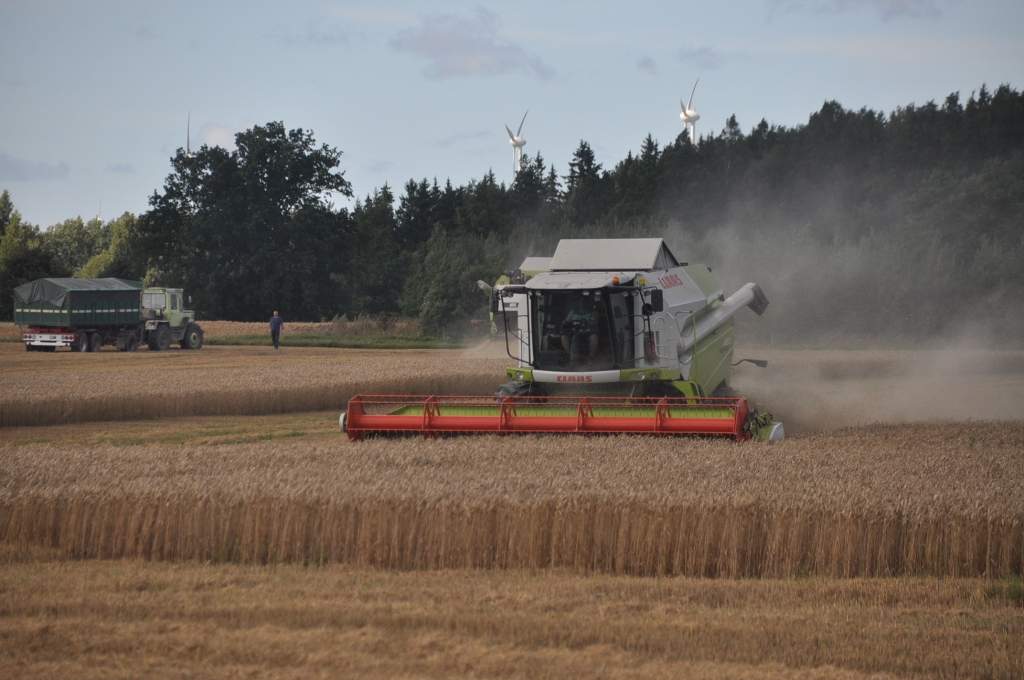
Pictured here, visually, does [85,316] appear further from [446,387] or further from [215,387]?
[446,387]

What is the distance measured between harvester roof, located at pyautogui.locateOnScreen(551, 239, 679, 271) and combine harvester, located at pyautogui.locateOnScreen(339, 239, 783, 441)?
2 cm

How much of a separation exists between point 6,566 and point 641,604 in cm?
519

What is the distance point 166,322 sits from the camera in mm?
43625

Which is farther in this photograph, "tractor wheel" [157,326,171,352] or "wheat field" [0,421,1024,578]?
"tractor wheel" [157,326,171,352]

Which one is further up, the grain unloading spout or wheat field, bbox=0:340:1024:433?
the grain unloading spout

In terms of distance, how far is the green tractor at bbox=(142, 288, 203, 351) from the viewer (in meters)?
43.2

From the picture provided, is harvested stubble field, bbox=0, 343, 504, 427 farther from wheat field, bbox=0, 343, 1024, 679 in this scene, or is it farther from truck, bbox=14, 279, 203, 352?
wheat field, bbox=0, 343, 1024, 679

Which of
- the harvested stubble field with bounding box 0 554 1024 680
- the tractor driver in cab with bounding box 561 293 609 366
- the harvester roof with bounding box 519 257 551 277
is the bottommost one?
the harvested stubble field with bounding box 0 554 1024 680

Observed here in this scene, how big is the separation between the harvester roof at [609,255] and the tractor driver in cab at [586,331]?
1137 mm

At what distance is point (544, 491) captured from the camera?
1009cm

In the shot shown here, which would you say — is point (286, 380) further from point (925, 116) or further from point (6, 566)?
point (925, 116)

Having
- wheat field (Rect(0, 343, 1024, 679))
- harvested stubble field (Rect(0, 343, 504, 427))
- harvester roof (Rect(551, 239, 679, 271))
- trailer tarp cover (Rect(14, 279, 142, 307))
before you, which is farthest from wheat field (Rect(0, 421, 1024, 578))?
trailer tarp cover (Rect(14, 279, 142, 307))

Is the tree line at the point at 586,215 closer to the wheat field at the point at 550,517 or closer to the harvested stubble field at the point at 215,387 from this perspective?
the harvested stubble field at the point at 215,387

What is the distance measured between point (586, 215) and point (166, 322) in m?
38.7
